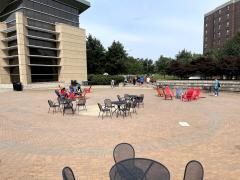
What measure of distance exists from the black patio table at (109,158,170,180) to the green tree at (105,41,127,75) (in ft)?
186

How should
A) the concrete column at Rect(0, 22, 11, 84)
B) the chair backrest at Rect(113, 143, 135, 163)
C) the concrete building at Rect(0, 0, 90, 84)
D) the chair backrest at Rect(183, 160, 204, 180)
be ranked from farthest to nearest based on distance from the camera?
the concrete column at Rect(0, 22, 11, 84) → the concrete building at Rect(0, 0, 90, 84) → the chair backrest at Rect(113, 143, 135, 163) → the chair backrest at Rect(183, 160, 204, 180)

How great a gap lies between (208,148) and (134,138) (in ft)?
8.21

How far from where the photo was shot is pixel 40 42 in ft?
170

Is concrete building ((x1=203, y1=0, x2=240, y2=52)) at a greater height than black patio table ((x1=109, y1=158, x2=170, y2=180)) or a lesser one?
greater

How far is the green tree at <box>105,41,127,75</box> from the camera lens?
197 ft

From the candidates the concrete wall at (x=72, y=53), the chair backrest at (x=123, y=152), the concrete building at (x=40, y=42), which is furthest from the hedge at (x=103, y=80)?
the chair backrest at (x=123, y=152)

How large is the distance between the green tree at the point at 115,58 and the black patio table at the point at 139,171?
56.6 metres

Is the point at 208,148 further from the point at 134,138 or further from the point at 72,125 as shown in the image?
the point at 72,125

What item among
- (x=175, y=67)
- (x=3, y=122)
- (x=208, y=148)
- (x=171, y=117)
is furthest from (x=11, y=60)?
(x=208, y=148)

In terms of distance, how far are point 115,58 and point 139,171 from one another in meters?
57.2

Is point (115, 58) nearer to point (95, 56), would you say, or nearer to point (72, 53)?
point (95, 56)

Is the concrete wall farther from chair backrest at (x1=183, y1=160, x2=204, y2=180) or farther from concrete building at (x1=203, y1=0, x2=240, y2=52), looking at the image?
chair backrest at (x1=183, y1=160, x2=204, y2=180)

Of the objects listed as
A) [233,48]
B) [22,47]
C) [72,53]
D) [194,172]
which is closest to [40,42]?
[22,47]

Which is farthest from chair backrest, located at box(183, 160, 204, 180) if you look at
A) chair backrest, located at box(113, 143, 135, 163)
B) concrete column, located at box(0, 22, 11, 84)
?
concrete column, located at box(0, 22, 11, 84)
